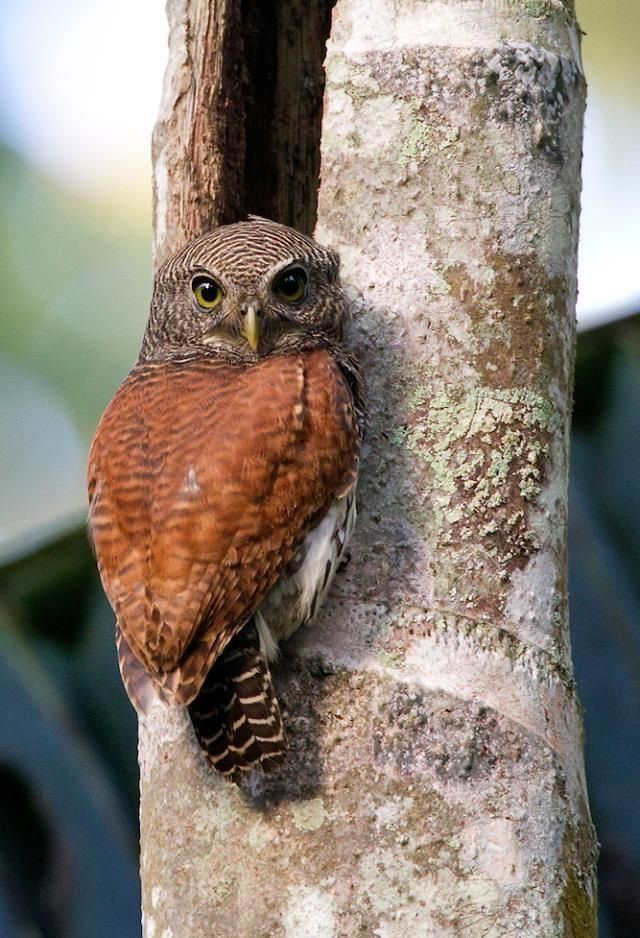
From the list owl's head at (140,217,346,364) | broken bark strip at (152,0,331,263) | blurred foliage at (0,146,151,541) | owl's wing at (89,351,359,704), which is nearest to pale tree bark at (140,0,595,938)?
owl's wing at (89,351,359,704)

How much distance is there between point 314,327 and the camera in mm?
3516

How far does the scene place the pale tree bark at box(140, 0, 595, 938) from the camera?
255 centimetres

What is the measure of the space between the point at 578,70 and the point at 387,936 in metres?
2.09

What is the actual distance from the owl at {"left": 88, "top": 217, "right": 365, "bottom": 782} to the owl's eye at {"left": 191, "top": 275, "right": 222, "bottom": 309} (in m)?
0.41

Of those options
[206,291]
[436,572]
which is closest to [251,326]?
[206,291]

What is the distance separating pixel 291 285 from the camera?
11.8ft

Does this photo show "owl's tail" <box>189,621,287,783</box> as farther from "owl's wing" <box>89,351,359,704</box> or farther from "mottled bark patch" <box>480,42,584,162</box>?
"mottled bark patch" <box>480,42,584,162</box>

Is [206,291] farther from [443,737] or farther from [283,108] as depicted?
[443,737]

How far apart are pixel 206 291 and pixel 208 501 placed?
0.96m

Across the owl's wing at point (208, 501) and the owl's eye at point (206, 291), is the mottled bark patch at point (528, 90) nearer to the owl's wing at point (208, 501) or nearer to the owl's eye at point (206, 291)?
the owl's wing at point (208, 501)

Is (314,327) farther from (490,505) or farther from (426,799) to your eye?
(426,799)

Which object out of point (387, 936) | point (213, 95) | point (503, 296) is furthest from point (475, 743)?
point (213, 95)

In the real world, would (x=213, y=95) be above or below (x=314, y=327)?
above

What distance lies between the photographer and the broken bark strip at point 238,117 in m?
3.74
